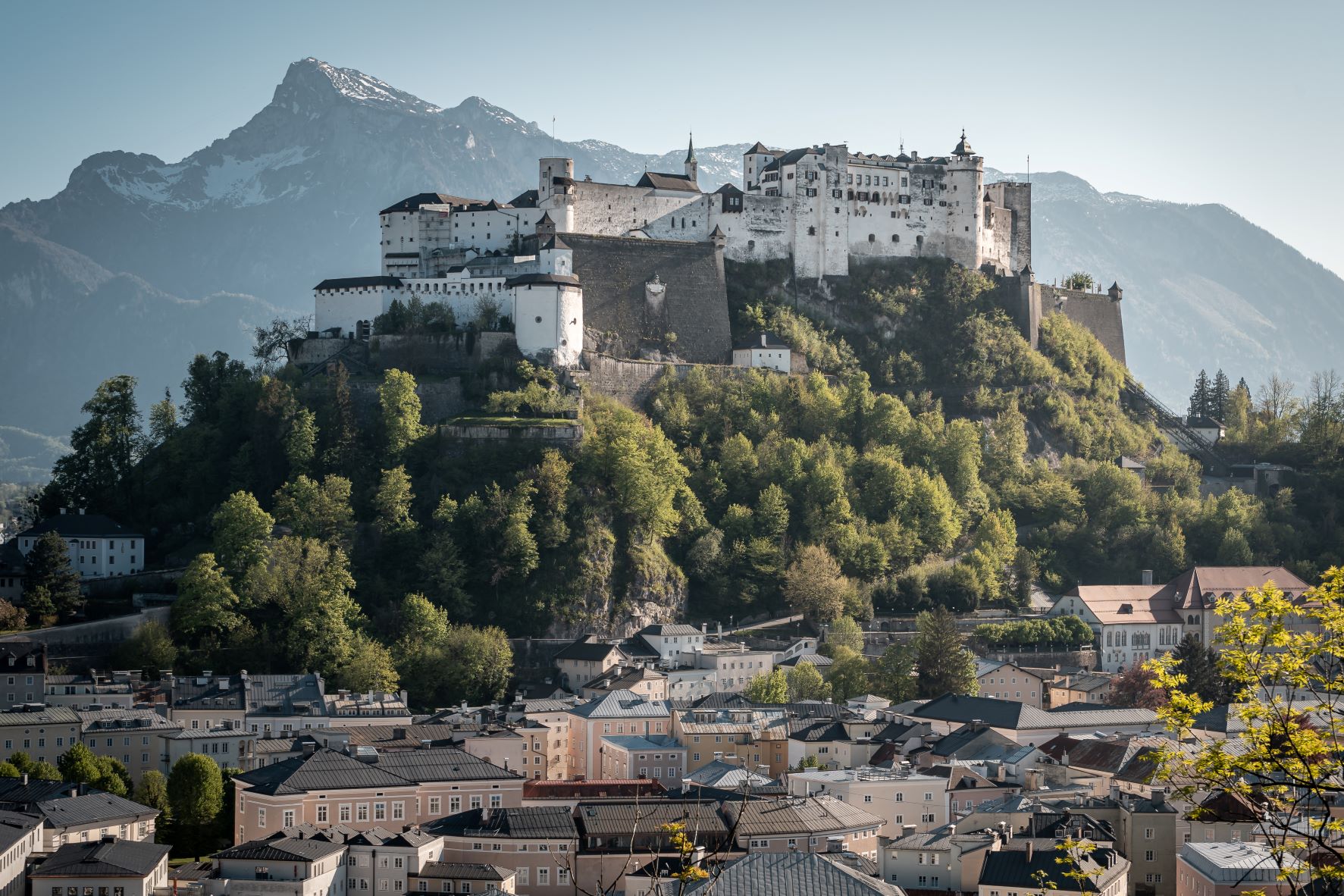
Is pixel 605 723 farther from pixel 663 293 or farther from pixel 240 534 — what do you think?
pixel 663 293

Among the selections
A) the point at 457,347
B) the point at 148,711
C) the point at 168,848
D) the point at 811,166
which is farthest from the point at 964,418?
the point at 168,848

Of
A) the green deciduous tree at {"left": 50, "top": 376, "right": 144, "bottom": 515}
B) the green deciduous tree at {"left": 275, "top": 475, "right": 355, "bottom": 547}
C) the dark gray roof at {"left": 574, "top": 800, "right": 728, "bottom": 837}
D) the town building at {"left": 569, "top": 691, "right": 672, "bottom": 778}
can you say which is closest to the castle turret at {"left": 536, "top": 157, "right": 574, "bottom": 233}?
the green deciduous tree at {"left": 275, "top": 475, "right": 355, "bottom": 547}

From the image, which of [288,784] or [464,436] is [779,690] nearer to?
[464,436]

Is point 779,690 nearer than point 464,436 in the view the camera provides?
Yes

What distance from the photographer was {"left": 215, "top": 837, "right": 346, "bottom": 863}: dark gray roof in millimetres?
45375

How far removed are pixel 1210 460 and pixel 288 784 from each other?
62.5m

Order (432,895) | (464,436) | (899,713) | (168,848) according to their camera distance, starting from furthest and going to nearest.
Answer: (464,436)
(899,713)
(168,848)
(432,895)

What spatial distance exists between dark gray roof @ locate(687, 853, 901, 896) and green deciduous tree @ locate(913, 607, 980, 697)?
29468 mm

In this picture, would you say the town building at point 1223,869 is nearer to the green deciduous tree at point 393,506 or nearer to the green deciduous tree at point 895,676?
the green deciduous tree at point 895,676

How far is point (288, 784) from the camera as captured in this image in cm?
5091

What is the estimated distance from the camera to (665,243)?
8950cm

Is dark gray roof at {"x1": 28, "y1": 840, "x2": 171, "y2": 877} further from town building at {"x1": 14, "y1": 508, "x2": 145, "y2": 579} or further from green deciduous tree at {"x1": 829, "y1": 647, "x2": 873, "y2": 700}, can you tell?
green deciduous tree at {"x1": 829, "y1": 647, "x2": 873, "y2": 700}

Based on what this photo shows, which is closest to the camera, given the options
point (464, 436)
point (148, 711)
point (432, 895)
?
point (432, 895)

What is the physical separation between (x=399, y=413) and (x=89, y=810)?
28.6 meters
